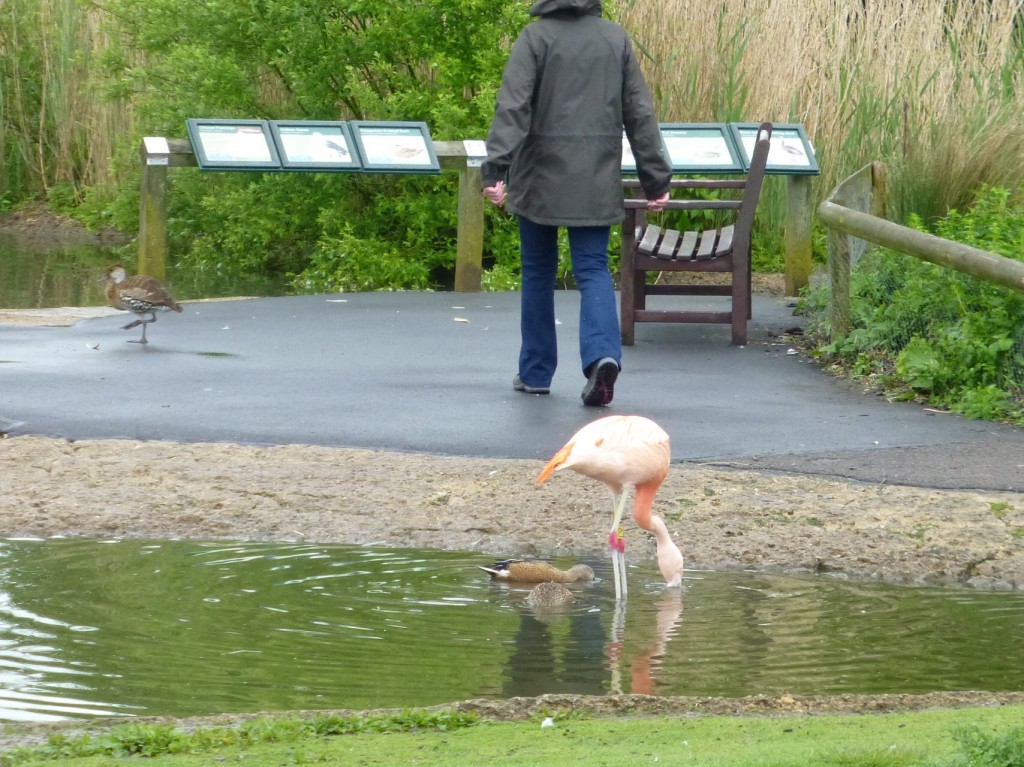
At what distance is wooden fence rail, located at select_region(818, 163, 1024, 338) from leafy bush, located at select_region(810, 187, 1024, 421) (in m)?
0.14

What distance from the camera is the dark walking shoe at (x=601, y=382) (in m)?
8.16

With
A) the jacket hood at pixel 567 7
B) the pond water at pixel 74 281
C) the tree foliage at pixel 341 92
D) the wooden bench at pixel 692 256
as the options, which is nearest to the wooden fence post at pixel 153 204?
the pond water at pixel 74 281

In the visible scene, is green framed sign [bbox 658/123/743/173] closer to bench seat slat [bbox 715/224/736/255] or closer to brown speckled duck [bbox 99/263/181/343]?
bench seat slat [bbox 715/224/736/255]

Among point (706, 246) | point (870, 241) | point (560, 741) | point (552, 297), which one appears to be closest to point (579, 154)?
point (552, 297)

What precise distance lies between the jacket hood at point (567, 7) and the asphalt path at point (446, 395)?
1981 millimetres

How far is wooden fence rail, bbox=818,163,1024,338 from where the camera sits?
26.8ft

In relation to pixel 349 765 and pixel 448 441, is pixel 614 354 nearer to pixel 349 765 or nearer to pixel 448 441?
pixel 448 441

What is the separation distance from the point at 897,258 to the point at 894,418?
2.03m


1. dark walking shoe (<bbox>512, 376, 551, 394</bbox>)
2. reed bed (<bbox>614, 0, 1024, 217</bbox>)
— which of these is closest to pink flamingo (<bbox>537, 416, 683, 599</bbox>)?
dark walking shoe (<bbox>512, 376, 551, 394</bbox>)

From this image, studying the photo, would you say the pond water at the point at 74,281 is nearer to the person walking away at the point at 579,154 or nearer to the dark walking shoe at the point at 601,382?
the person walking away at the point at 579,154

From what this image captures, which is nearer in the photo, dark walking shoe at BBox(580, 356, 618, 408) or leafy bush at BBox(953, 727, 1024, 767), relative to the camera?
leafy bush at BBox(953, 727, 1024, 767)

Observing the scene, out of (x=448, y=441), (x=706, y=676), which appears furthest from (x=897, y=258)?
(x=706, y=676)

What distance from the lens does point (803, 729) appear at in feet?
12.5

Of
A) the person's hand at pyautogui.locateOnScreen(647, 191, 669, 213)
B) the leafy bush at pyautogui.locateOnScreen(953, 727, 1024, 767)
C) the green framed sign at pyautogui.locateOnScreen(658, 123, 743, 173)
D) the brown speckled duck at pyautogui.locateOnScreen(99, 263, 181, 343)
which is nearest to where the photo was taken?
the leafy bush at pyautogui.locateOnScreen(953, 727, 1024, 767)
